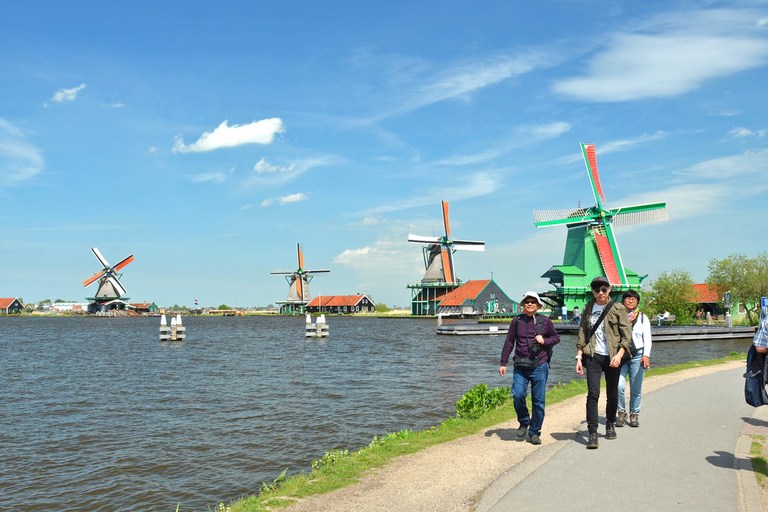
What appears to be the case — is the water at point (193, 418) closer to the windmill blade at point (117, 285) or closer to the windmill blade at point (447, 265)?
the windmill blade at point (447, 265)

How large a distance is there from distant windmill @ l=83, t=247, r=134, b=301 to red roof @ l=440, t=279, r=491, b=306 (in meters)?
71.0

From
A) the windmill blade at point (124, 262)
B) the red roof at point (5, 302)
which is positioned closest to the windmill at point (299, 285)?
the windmill blade at point (124, 262)

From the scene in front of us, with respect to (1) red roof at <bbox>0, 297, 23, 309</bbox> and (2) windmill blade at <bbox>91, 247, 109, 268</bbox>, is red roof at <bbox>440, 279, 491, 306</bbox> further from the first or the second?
(1) red roof at <bbox>0, 297, 23, 309</bbox>

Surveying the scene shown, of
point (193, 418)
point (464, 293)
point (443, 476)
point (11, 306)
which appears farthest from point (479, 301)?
point (11, 306)

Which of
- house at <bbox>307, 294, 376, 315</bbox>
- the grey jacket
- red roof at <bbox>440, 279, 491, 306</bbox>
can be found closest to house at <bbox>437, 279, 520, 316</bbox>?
red roof at <bbox>440, 279, 491, 306</bbox>

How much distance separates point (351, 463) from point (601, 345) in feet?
12.4

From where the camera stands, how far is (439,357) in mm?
31484

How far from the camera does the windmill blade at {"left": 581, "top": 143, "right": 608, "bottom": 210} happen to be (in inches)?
2331

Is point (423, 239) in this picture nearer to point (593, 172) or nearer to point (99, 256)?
point (593, 172)

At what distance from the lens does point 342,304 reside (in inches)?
5162

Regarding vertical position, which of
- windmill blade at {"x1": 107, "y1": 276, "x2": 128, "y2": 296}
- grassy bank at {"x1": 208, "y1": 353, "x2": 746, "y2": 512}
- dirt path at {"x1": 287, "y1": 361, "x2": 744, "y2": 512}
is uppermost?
windmill blade at {"x1": 107, "y1": 276, "x2": 128, "y2": 296}

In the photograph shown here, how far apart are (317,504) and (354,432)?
687cm

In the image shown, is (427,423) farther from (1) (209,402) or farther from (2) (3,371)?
(2) (3,371)

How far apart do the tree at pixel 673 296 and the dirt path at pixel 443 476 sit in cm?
5036
